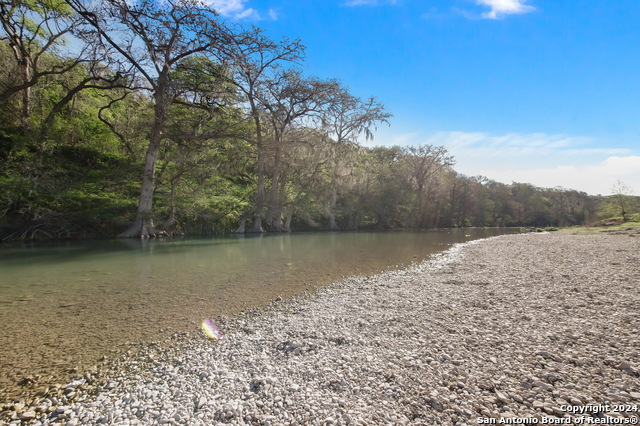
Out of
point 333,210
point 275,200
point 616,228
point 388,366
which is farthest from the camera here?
point 333,210

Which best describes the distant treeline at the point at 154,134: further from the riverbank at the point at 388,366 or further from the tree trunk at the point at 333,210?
the riverbank at the point at 388,366

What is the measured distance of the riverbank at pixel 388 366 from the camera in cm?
254

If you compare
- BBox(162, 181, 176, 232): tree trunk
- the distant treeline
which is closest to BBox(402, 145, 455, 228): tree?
the distant treeline

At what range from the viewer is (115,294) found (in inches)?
256

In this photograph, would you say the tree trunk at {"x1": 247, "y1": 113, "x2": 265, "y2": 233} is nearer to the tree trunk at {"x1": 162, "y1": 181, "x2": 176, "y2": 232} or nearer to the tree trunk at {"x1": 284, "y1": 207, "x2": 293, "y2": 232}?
the tree trunk at {"x1": 284, "y1": 207, "x2": 293, "y2": 232}

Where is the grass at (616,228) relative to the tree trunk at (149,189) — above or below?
below

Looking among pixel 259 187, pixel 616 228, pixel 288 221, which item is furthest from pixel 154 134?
pixel 616 228

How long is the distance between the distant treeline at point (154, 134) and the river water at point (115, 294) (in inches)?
238

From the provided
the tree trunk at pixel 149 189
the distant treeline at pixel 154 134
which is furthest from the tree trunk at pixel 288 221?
the tree trunk at pixel 149 189

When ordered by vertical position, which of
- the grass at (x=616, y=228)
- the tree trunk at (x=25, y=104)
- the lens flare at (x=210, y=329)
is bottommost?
the lens flare at (x=210, y=329)

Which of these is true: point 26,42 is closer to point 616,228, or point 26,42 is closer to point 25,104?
point 25,104

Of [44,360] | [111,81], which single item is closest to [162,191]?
[111,81]

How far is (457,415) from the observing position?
2445 mm

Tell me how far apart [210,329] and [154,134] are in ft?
63.7
